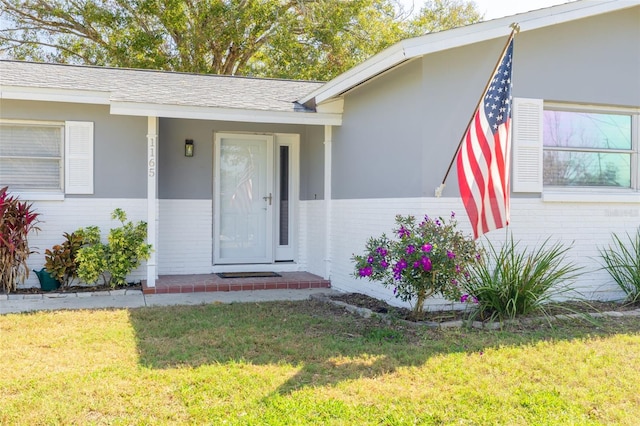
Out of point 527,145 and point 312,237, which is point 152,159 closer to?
point 312,237

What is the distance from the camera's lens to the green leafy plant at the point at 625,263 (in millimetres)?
6805

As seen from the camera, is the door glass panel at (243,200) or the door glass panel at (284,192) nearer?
the door glass panel at (243,200)

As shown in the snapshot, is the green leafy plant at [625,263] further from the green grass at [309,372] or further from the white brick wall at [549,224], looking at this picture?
the green grass at [309,372]

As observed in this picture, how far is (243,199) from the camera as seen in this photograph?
30.9 ft

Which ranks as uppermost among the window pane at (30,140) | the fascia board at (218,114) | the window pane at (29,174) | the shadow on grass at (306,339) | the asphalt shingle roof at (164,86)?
the asphalt shingle roof at (164,86)

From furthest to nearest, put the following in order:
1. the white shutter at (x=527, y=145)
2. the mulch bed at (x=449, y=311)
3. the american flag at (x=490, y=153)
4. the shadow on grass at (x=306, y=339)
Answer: the white shutter at (x=527, y=145)
the mulch bed at (x=449, y=311)
the american flag at (x=490, y=153)
the shadow on grass at (x=306, y=339)

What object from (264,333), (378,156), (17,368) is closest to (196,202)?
(378,156)

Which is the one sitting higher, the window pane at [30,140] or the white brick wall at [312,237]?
the window pane at [30,140]

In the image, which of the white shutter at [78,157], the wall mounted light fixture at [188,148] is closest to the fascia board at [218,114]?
the white shutter at [78,157]

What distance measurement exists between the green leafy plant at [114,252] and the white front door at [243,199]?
1580 millimetres

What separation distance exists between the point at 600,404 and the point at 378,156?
4210 mm

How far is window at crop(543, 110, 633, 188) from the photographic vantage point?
6.94m

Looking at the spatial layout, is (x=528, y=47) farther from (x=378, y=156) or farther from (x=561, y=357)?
(x=561, y=357)

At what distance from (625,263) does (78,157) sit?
23.8 feet
